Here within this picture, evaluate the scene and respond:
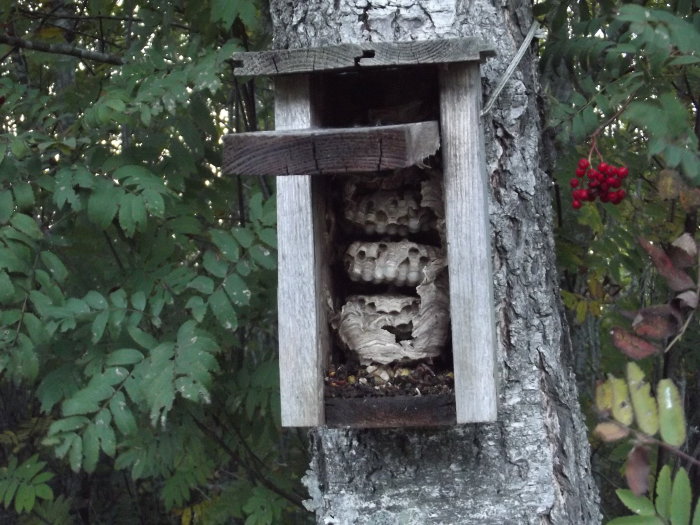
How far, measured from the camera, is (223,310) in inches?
93.4

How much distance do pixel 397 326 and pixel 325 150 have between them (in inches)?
20.3

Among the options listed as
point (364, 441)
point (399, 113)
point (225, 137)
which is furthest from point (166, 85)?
point (364, 441)

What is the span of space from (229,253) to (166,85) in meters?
0.49

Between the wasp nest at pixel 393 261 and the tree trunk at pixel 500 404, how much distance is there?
157mm

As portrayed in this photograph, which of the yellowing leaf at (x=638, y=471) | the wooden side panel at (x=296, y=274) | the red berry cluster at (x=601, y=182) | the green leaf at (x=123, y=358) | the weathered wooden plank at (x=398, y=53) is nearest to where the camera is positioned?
the yellowing leaf at (x=638, y=471)

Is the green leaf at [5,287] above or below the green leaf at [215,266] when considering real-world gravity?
below

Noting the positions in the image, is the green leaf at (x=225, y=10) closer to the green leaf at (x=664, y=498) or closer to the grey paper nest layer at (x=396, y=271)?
the grey paper nest layer at (x=396, y=271)

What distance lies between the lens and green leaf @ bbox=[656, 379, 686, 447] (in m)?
1.34

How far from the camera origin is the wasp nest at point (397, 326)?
72.5 inches

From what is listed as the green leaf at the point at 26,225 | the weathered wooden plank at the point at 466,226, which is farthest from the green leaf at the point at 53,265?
the weathered wooden plank at the point at 466,226

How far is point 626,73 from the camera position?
245cm

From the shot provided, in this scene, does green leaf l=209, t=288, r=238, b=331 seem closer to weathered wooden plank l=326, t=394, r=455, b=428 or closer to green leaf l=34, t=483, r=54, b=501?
weathered wooden plank l=326, t=394, r=455, b=428

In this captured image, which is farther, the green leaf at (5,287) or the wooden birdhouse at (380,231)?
the green leaf at (5,287)

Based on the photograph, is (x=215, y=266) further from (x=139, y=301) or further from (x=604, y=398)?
(x=604, y=398)
